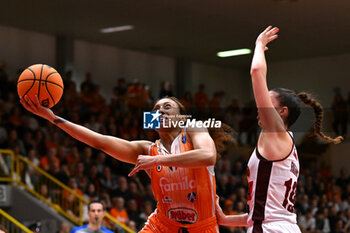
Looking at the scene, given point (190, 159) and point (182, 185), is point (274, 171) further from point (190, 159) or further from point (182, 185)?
point (182, 185)

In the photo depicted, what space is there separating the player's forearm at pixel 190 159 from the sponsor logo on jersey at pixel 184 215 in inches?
23.3

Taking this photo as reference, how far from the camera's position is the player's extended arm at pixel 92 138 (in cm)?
420

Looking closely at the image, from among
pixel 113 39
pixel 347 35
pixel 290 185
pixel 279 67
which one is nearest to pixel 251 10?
pixel 347 35

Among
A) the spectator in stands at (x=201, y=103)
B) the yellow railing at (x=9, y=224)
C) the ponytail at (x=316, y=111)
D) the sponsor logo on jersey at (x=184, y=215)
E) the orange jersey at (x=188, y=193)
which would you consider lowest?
the yellow railing at (x=9, y=224)

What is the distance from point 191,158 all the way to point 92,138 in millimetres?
796

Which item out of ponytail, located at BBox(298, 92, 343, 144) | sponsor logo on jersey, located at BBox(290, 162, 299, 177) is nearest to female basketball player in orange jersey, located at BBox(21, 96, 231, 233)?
ponytail, located at BBox(298, 92, 343, 144)

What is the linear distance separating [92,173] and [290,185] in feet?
27.6

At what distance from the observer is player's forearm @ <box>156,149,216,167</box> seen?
3.98m

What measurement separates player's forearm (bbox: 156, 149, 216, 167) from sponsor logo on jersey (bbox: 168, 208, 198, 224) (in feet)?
1.94

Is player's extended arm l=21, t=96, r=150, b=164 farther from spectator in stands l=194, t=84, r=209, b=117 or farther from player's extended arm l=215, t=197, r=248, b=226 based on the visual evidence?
spectator in stands l=194, t=84, r=209, b=117

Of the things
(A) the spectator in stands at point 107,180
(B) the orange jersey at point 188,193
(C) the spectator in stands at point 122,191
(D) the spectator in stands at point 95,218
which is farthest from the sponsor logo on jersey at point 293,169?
(A) the spectator in stands at point 107,180

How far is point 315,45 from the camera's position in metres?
16.0

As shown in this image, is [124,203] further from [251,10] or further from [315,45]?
[315,45]

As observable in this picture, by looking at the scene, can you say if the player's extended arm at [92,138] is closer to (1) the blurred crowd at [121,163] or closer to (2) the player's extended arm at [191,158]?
(2) the player's extended arm at [191,158]
